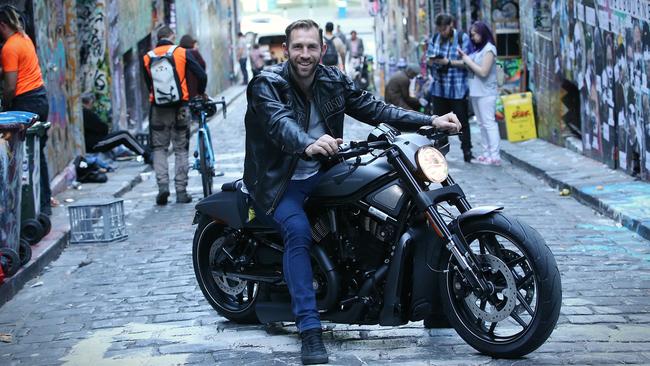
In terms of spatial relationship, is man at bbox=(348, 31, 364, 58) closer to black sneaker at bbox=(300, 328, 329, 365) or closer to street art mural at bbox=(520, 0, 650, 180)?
street art mural at bbox=(520, 0, 650, 180)

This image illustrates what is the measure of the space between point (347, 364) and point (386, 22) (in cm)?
3789

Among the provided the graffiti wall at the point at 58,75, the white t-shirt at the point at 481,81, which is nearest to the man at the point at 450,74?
the white t-shirt at the point at 481,81

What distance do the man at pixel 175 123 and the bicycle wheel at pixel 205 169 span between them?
197 mm

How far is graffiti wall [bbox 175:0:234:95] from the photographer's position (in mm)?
31656

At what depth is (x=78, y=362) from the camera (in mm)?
6531

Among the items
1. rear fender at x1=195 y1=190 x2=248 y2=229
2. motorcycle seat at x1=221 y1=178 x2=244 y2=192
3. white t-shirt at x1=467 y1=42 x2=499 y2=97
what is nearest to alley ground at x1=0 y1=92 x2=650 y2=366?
rear fender at x1=195 y1=190 x2=248 y2=229

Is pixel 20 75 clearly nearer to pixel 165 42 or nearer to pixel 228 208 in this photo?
pixel 165 42

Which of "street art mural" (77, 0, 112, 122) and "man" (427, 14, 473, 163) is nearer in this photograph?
"man" (427, 14, 473, 163)

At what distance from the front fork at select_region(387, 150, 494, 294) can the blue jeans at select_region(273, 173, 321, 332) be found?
62 centimetres

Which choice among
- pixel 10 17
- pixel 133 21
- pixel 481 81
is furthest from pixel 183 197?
pixel 133 21

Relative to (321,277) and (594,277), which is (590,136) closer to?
(594,277)

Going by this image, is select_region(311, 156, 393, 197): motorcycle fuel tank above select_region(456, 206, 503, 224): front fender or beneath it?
above

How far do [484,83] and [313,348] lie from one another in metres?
10.1

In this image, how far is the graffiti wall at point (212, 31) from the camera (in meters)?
31.7
